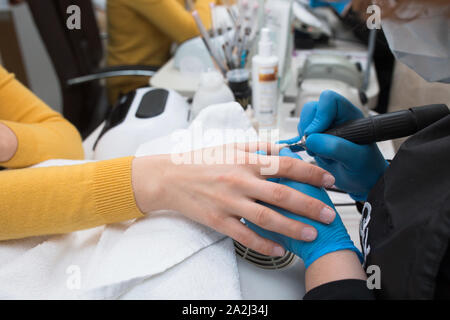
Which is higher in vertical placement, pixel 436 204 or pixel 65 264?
pixel 436 204

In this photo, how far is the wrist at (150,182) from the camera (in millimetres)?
484

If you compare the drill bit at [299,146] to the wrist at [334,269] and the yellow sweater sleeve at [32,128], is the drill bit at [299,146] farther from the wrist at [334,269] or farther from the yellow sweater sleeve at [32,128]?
the yellow sweater sleeve at [32,128]

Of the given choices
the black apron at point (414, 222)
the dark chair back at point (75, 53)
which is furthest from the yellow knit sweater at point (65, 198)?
the dark chair back at point (75, 53)

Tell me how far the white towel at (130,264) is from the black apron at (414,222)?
174mm

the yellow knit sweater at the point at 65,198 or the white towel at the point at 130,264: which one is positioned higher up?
the yellow knit sweater at the point at 65,198

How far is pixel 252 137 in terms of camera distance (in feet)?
2.03

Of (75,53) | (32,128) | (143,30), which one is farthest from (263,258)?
(143,30)

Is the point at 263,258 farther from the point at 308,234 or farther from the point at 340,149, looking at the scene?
the point at 340,149

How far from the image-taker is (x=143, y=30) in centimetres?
149

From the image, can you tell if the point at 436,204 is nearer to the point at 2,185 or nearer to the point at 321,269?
the point at 321,269

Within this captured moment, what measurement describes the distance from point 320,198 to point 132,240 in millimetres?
261

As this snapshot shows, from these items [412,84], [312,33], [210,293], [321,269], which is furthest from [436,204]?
[312,33]

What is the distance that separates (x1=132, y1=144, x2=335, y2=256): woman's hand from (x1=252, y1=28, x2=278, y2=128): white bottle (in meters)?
0.30

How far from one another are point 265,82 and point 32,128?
0.50 m
